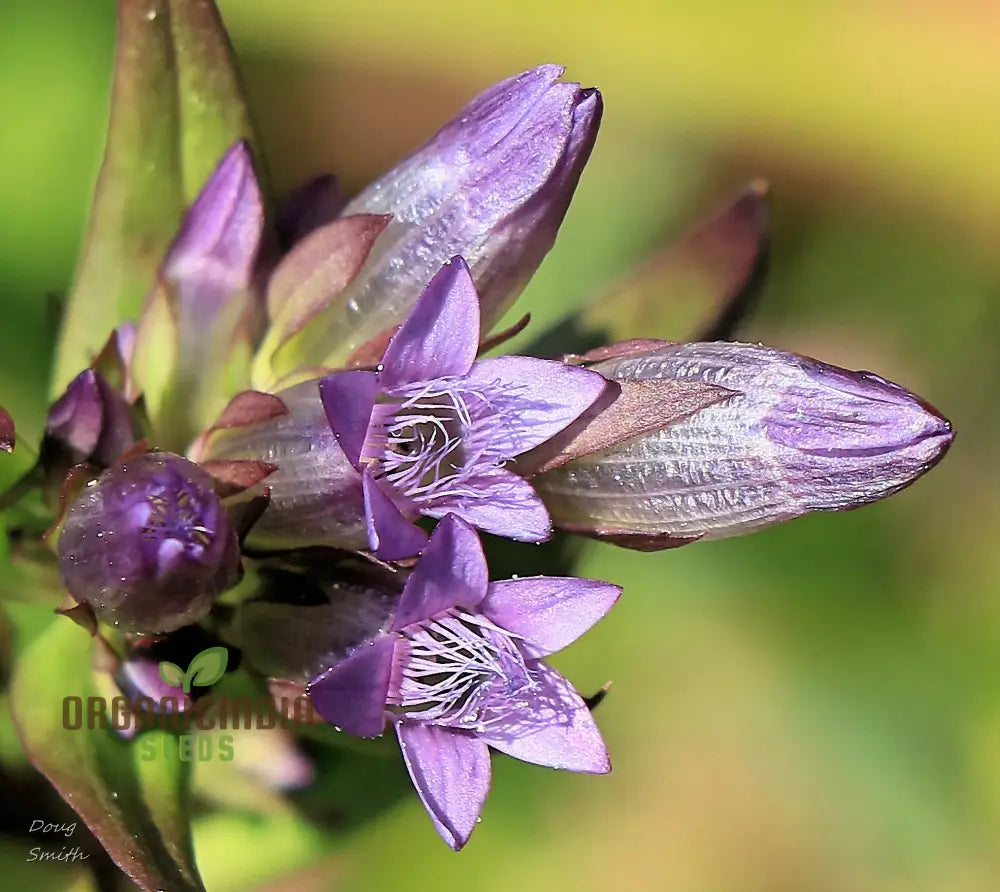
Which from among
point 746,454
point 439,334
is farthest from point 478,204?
point 746,454

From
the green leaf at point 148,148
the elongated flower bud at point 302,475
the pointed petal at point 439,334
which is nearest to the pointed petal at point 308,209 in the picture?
the green leaf at point 148,148

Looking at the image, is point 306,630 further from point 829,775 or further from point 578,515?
point 829,775

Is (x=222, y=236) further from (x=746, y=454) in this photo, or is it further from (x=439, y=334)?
(x=746, y=454)

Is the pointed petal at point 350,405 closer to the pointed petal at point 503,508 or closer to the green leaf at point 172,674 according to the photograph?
the pointed petal at point 503,508

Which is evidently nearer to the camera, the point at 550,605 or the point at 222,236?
the point at 550,605

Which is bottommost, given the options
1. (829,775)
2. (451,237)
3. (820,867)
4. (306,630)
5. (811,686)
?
(820,867)

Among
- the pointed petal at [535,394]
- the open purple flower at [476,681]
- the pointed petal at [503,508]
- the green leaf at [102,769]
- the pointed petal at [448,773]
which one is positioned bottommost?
the green leaf at [102,769]

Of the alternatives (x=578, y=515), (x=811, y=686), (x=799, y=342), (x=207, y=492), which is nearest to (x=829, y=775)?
(x=811, y=686)
